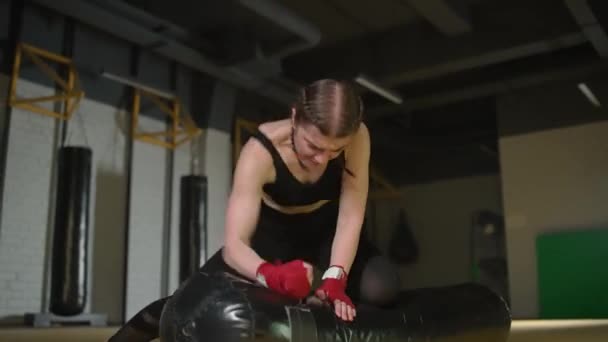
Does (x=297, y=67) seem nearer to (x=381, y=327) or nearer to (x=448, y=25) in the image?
(x=448, y=25)

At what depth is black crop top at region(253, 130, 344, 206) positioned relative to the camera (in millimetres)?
1611

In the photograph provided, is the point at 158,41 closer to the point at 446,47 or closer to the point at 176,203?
the point at 176,203

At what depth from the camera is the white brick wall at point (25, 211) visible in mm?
4402

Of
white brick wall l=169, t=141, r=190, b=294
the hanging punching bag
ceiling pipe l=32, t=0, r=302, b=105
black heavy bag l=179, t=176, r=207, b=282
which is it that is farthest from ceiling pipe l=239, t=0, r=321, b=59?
the hanging punching bag

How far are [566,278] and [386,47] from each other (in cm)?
287

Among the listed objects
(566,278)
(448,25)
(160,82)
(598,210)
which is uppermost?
(448,25)

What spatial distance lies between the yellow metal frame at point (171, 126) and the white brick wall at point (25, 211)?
0.86 meters

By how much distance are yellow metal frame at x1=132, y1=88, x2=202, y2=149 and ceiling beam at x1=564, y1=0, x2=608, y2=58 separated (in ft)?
11.2

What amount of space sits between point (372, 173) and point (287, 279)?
6.62m

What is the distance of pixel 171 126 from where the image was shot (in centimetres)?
602

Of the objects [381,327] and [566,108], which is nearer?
[381,327]

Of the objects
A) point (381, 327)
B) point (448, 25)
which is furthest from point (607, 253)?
point (381, 327)

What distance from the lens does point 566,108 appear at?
6.30 metres

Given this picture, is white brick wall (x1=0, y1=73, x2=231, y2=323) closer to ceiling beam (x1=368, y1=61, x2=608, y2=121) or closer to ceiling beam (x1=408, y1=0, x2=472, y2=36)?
ceiling beam (x1=368, y1=61, x2=608, y2=121)
